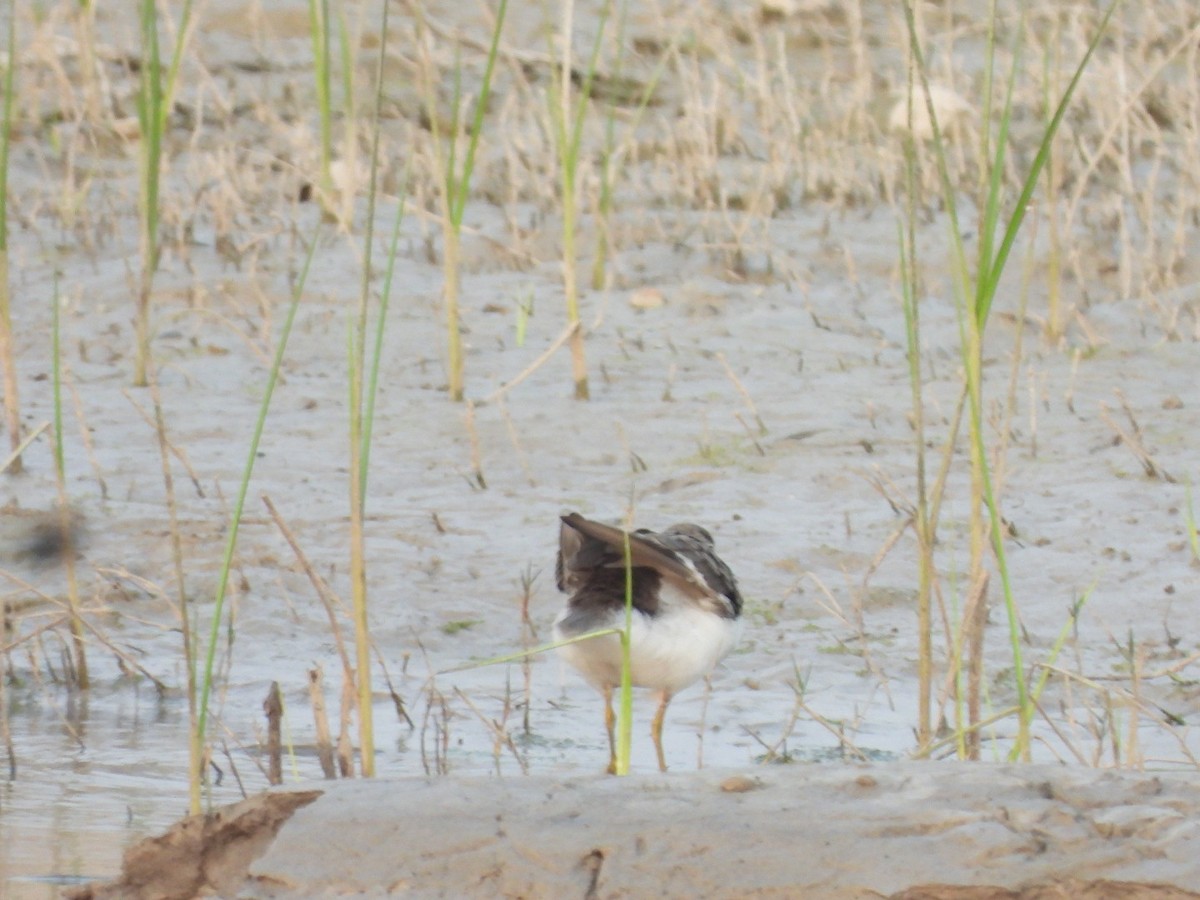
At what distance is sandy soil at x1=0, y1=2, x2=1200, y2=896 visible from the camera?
2844 millimetres

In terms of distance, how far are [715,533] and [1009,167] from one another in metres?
3.96

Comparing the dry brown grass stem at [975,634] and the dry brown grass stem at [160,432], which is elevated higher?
the dry brown grass stem at [160,432]

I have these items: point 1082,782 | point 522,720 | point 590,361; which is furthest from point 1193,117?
point 1082,782

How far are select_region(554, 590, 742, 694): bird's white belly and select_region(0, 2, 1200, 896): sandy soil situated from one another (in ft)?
0.67

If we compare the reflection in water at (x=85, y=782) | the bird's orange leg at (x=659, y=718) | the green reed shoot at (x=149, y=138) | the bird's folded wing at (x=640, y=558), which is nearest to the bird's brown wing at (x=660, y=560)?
the bird's folded wing at (x=640, y=558)

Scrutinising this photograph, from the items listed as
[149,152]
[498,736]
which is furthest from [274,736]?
[149,152]

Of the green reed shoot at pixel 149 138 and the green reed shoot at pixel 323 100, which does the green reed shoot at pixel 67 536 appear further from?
the green reed shoot at pixel 323 100

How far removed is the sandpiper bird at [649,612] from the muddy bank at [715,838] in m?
1.19

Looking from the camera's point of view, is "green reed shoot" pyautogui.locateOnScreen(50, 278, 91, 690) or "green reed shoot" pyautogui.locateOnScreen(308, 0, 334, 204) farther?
"green reed shoot" pyautogui.locateOnScreen(308, 0, 334, 204)

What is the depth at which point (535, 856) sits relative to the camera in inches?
110

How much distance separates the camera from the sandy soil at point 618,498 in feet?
9.33

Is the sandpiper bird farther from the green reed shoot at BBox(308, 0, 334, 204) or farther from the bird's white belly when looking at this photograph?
the green reed shoot at BBox(308, 0, 334, 204)

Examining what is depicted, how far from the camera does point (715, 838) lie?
9.06ft

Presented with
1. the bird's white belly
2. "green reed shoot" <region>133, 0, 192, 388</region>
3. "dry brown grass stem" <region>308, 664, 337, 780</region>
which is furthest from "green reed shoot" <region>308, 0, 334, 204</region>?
"dry brown grass stem" <region>308, 664, 337, 780</region>
